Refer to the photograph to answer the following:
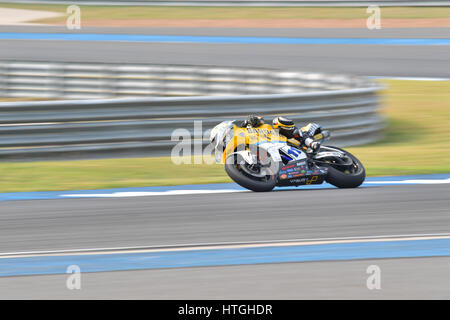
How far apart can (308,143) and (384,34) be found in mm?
14632

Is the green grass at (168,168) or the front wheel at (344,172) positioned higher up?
the green grass at (168,168)

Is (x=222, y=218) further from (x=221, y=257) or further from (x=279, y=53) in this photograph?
(x=279, y=53)

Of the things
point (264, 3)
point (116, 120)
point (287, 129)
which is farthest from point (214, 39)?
point (287, 129)

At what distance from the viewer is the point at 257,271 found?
577cm

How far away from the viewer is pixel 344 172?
27.9 ft

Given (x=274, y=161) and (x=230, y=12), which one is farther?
(x=230, y=12)

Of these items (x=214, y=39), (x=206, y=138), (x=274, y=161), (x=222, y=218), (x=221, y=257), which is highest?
(x=214, y=39)

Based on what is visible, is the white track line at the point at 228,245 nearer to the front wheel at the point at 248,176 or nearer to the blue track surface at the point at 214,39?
the front wheel at the point at 248,176

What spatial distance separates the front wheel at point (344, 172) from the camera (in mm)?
8383

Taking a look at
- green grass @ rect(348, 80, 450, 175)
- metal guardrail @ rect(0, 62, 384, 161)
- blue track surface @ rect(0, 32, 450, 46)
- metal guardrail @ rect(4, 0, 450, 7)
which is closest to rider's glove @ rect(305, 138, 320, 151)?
green grass @ rect(348, 80, 450, 175)

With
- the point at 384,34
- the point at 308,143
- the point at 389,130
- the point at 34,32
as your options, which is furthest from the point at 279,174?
the point at 34,32

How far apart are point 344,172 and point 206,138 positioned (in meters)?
2.58

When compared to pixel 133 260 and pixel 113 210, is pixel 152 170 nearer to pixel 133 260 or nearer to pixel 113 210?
pixel 113 210

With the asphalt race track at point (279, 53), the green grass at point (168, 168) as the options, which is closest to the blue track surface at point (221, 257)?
the green grass at point (168, 168)
